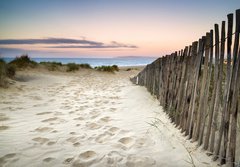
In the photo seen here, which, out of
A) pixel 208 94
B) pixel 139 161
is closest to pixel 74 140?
pixel 139 161

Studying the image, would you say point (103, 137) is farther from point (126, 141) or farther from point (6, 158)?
point (6, 158)

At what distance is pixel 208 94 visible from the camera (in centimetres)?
317

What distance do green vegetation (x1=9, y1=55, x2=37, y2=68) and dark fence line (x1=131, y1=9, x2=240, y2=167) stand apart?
15346 mm

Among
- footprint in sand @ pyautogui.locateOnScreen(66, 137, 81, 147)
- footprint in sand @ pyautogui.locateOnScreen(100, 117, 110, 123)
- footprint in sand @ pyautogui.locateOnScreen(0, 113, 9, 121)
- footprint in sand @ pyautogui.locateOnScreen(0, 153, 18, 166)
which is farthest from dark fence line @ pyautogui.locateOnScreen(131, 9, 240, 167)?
footprint in sand @ pyautogui.locateOnScreen(0, 113, 9, 121)

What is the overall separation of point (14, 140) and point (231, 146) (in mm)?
3155

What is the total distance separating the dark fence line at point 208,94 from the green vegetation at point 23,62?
1535 cm

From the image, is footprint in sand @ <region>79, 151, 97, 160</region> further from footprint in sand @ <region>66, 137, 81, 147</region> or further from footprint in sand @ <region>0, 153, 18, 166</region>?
footprint in sand @ <region>0, 153, 18, 166</region>

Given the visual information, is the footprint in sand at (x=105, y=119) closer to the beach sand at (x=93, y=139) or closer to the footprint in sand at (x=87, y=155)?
the beach sand at (x=93, y=139)

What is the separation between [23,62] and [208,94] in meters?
17.3

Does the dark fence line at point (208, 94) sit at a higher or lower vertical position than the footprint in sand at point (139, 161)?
higher

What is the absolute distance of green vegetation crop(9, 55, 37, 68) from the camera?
17595 mm

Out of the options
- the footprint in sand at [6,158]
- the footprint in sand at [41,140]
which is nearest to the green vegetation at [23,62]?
the footprint in sand at [41,140]

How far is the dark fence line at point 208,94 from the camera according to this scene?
2543 mm

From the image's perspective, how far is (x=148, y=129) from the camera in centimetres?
421
